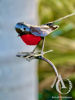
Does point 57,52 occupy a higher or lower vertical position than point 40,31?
higher

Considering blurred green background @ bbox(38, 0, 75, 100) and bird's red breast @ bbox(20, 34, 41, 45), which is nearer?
bird's red breast @ bbox(20, 34, 41, 45)

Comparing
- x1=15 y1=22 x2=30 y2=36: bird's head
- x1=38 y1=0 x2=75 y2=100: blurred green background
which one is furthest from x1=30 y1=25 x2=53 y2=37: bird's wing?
x1=38 y1=0 x2=75 y2=100: blurred green background

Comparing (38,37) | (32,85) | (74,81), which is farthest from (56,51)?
(38,37)

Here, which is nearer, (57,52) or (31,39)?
(31,39)

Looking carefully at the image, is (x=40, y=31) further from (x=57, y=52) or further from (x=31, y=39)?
(x=57, y=52)

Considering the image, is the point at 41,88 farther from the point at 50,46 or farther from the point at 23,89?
the point at 23,89

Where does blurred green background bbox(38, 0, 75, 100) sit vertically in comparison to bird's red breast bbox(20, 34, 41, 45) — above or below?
above

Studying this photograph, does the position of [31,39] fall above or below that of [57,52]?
below

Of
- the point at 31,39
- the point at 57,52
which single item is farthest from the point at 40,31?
the point at 57,52

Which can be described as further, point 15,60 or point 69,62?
point 69,62

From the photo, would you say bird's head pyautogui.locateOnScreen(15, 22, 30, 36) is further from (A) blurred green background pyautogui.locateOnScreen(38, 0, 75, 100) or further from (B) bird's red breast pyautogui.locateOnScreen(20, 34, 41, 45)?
(A) blurred green background pyautogui.locateOnScreen(38, 0, 75, 100)

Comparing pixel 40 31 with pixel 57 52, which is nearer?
pixel 40 31
